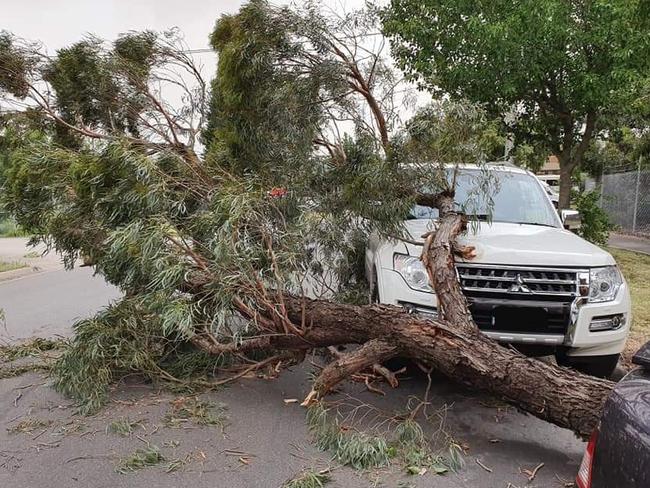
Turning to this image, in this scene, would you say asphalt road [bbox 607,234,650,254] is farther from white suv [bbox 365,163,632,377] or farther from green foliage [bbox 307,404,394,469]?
green foliage [bbox 307,404,394,469]

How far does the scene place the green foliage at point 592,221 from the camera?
1211 centimetres

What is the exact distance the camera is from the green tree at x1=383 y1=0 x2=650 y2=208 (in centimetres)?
888

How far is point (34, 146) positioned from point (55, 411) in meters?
2.30

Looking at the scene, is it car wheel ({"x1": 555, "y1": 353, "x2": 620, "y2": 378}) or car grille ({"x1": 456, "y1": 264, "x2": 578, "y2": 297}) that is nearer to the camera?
car grille ({"x1": 456, "y1": 264, "x2": 578, "y2": 297})

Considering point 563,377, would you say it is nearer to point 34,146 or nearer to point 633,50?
point 34,146

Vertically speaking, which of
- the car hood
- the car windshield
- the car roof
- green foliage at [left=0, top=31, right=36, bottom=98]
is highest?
green foliage at [left=0, top=31, right=36, bottom=98]

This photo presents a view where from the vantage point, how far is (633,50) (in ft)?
29.2

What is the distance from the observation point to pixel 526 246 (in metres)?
4.30

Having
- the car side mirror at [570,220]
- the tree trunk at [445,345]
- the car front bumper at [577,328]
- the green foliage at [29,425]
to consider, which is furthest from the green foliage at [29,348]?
the car side mirror at [570,220]

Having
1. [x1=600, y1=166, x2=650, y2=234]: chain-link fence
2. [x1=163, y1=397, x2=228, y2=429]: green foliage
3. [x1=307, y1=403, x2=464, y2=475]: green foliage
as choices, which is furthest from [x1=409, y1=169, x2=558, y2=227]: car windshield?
[x1=600, y1=166, x2=650, y2=234]: chain-link fence

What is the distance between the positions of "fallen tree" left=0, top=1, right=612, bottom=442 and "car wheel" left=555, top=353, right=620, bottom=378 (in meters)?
0.89

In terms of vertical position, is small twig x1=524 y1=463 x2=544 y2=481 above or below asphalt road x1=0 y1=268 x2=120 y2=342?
above

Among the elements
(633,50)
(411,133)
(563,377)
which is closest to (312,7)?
(411,133)

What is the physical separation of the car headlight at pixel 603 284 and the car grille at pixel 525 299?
139mm
